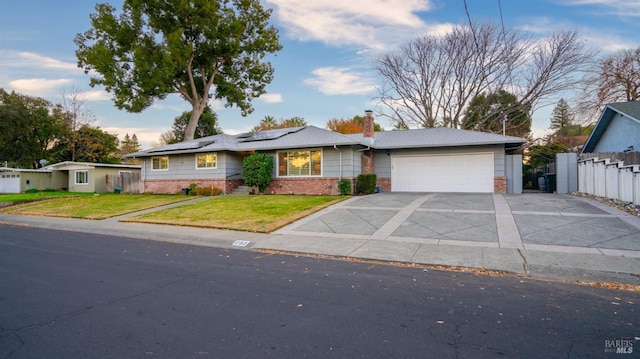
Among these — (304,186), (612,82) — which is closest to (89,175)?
(304,186)

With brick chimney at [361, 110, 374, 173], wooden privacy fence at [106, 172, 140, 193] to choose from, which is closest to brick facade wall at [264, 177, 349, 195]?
brick chimney at [361, 110, 374, 173]

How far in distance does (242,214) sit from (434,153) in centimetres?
1181

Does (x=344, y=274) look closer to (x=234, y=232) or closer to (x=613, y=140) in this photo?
(x=234, y=232)

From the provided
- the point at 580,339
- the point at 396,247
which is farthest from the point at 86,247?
the point at 580,339

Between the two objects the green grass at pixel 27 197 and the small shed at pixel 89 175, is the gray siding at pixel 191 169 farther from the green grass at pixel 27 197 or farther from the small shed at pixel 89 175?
the small shed at pixel 89 175

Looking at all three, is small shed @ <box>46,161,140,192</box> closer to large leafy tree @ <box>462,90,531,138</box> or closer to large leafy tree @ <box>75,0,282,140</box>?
large leafy tree @ <box>75,0,282,140</box>

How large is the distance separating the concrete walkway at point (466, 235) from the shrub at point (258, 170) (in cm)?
612

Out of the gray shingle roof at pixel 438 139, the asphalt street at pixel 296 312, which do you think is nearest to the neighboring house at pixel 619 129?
the gray shingle roof at pixel 438 139

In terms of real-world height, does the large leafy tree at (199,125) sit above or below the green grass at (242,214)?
above

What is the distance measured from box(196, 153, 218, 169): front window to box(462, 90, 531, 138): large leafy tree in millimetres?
24140

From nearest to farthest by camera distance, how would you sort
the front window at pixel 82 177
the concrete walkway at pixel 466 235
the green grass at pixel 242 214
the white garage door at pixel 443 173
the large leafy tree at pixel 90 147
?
the concrete walkway at pixel 466 235
the green grass at pixel 242 214
the white garage door at pixel 443 173
the front window at pixel 82 177
the large leafy tree at pixel 90 147

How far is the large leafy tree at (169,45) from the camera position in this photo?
2627cm

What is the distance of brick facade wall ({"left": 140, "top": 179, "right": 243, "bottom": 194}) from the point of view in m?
20.0

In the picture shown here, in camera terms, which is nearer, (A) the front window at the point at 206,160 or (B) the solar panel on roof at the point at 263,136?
(A) the front window at the point at 206,160
